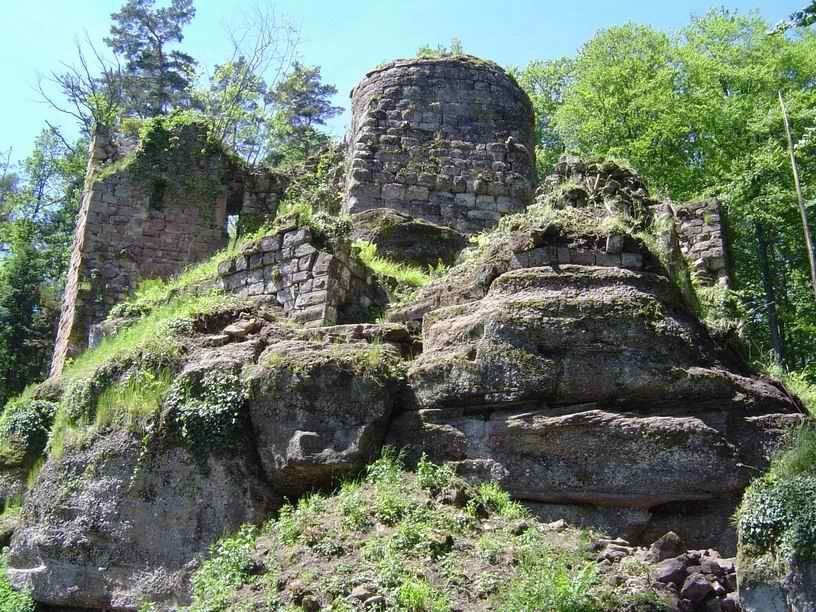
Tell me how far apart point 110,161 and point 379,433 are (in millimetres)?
9637

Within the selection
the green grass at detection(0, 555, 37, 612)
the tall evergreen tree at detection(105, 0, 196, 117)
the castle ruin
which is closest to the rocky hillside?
the green grass at detection(0, 555, 37, 612)

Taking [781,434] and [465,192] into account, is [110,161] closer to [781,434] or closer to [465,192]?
[465,192]

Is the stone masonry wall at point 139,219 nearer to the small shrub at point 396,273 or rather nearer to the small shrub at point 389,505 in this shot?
the small shrub at point 396,273

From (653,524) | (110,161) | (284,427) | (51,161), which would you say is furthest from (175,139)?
(51,161)

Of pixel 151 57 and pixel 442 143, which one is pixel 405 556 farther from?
pixel 151 57

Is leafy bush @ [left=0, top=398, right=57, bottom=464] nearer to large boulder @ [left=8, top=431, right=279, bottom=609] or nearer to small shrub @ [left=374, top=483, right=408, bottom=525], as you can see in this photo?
large boulder @ [left=8, top=431, right=279, bottom=609]

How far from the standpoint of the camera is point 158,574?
935cm

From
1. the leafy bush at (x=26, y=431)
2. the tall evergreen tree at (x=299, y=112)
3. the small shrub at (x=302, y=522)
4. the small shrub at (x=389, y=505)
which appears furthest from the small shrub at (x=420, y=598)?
the tall evergreen tree at (x=299, y=112)

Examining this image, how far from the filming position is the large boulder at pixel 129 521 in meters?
9.34

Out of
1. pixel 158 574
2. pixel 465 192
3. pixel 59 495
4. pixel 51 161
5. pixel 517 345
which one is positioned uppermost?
pixel 51 161

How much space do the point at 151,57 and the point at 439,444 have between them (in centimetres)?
2741

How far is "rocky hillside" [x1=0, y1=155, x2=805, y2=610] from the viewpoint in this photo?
26.2 feet

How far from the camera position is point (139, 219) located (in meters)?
16.7

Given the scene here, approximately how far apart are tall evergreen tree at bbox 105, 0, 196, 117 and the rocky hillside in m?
22.4
